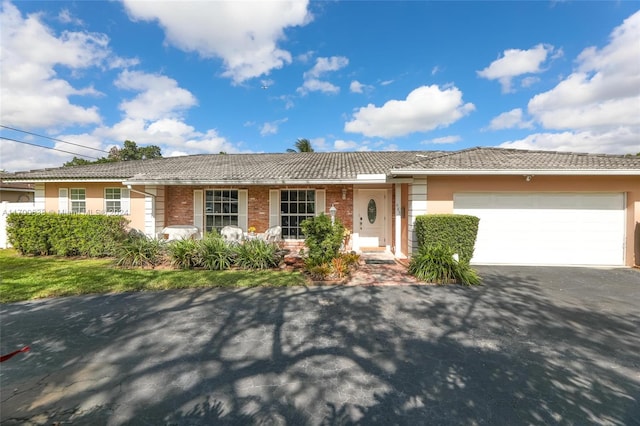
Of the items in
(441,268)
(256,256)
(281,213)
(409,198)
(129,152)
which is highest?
(129,152)

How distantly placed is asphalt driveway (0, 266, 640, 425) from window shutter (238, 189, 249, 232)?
19.9 feet

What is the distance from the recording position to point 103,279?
278 inches

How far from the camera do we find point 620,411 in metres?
2.69

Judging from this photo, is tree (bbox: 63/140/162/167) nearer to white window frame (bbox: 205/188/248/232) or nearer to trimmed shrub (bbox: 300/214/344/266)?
white window frame (bbox: 205/188/248/232)

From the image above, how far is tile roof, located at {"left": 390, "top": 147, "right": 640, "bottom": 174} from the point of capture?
8.50 meters

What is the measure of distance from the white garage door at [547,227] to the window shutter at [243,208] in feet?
27.5

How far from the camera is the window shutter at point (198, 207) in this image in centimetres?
1206

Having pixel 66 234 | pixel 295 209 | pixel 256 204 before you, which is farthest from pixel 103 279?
pixel 295 209

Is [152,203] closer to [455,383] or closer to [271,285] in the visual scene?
[271,285]

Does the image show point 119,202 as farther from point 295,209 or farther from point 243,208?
point 295,209

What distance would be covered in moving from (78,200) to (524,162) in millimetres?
18444

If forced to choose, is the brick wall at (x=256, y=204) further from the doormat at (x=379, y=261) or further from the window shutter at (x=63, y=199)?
the window shutter at (x=63, y=199)

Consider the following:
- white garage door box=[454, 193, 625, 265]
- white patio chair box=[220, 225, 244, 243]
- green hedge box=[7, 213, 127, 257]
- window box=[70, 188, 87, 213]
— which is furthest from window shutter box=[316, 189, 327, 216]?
window box=[70, 188, 87, 213]

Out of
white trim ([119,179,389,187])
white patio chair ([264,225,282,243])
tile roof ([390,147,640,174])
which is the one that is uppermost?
tile roof ([390,147,640,174])
